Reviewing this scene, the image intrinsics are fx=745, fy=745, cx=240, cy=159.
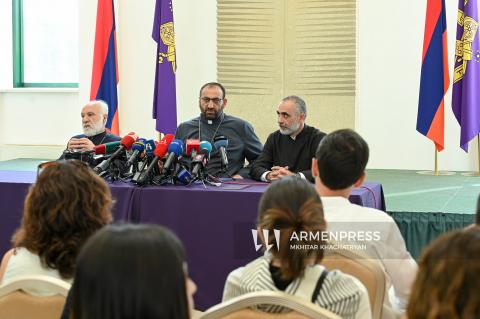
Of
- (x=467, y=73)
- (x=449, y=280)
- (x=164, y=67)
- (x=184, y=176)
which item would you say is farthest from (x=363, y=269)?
(x=164, y=67)

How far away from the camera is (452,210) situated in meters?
4.88

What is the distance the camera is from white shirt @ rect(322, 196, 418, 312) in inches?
97.9

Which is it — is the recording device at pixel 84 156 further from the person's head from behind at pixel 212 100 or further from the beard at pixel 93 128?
the person's head from behind at pixel 212 100

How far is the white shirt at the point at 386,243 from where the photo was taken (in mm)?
2486

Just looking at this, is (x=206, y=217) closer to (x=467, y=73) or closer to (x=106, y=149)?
(x=106, y=149)

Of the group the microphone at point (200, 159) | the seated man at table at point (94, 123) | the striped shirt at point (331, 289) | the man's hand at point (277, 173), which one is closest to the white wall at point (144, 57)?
the seated man at table at point (94, 123)

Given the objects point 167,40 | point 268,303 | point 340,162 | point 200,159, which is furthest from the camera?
point 167,40

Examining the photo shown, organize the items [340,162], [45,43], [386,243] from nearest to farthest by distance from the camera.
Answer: [386,243] < [340,162] < [45,43]

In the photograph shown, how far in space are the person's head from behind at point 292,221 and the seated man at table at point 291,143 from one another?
2.96 m

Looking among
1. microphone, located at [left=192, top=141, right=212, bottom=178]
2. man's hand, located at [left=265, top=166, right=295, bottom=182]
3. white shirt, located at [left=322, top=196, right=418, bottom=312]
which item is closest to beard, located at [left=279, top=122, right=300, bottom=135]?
man's hand, located at [left=265, top=166, right=295, bottom=182]

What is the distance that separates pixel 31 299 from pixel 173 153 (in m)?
2.35

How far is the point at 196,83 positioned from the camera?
8.37m

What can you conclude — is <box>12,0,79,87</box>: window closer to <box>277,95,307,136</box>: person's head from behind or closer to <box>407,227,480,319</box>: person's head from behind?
<box>277,95,307,136</box>: person's head from behind

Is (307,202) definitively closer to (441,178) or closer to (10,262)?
(10,262)
